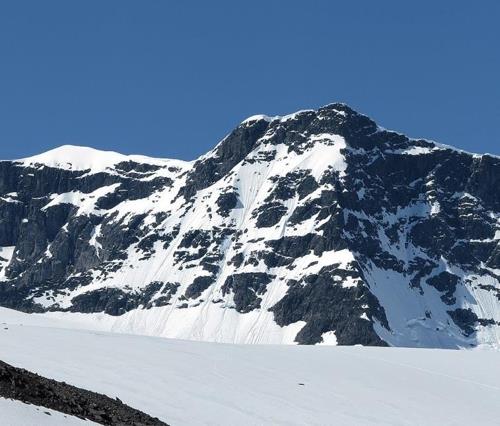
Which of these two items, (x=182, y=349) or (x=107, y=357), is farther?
(x=182, y=349)

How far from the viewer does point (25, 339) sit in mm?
52531

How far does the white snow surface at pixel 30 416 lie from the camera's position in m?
26.8

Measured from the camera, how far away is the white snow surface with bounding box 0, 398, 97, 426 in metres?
26.8

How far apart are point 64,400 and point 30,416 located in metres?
4.56

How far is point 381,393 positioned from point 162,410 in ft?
54.5

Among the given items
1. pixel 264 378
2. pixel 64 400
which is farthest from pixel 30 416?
pixel 264 378

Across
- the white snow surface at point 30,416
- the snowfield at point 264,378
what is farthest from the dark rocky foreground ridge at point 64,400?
the snowfield at point 264,378

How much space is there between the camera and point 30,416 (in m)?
27.6

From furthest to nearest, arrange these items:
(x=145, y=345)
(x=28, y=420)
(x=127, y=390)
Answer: (x=145, y=345) < (x=127, y=390) < (x=28, y=420)

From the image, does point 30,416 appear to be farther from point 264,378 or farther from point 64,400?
point 264,378

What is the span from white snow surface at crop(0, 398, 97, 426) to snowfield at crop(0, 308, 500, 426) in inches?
330

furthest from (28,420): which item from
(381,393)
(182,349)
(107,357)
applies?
(182,349)

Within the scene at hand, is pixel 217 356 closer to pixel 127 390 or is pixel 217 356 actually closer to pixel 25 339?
pixel 25 339

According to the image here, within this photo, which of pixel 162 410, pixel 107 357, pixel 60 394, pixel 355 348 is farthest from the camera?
pixel 355 348
